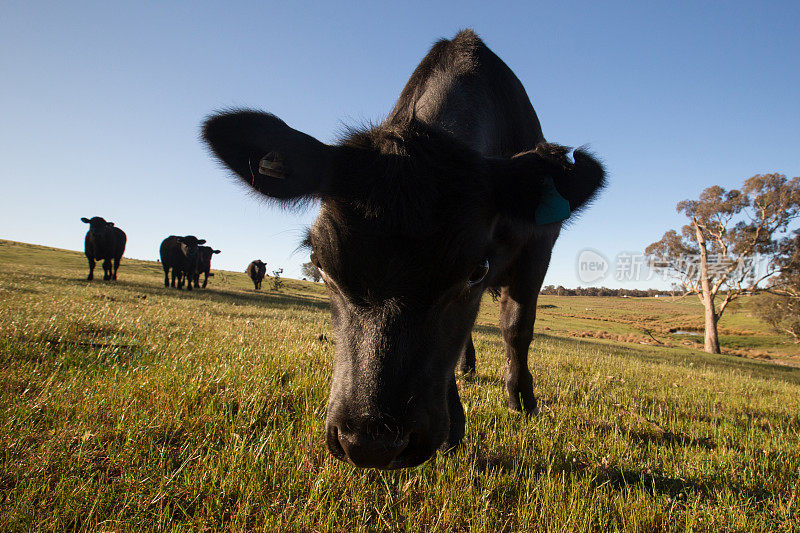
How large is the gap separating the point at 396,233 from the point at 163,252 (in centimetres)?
2832

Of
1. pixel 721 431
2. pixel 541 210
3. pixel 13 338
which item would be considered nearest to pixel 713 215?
pixel 721 431

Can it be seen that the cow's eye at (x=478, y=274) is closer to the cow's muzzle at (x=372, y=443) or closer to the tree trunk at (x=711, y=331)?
the cow's muzzle at (x=372, y=443)

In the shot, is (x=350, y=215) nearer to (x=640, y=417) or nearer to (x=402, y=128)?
(x=402, y=128)

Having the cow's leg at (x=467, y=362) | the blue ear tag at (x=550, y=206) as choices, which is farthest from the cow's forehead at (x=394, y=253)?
the cow's leg at (x=467, y=362)

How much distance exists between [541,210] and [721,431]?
3.30 metres

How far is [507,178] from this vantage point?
7.45 ft

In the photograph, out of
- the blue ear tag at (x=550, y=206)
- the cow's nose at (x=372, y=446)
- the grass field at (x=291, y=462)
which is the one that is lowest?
the grass field at (x=291, y=462)

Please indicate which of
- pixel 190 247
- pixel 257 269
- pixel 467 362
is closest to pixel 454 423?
pixel 467 362

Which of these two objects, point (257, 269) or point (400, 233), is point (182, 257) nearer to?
point (257, 269)

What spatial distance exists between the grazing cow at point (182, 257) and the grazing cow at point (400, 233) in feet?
77.2

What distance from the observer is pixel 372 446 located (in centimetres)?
152

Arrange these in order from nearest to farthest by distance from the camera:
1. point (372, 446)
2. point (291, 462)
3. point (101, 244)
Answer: point (372, 446) < point (291, 462) < point (101, 244)

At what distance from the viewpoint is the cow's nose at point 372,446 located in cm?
153

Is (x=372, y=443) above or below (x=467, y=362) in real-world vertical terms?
above
